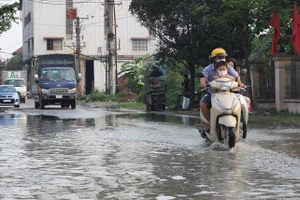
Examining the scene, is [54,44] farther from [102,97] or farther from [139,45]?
[102,97]

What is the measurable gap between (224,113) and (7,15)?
1090 inches

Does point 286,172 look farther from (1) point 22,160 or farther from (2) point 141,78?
(2) point 141,78

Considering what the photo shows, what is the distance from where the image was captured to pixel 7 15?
38750 mm

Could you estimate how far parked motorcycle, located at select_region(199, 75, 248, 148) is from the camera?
12.9m

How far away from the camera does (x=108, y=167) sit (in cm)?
1053

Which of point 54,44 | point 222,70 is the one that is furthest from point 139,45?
point 222,70

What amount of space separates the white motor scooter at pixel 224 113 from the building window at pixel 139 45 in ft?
241

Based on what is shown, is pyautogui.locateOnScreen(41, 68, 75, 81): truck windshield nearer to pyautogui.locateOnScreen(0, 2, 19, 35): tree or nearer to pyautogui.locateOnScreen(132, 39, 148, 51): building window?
pyautogui.locateOnScreen(0, 2, 19, 35): tree

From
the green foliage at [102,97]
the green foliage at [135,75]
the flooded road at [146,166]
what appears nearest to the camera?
the flooded road at [146,166]

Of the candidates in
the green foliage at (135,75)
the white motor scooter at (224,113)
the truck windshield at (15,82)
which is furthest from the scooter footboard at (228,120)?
the truck windshield at (15,82)

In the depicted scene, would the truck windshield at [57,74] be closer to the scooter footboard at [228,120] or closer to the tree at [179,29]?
the tree at [179,29]

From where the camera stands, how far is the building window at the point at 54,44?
85438 millimetres

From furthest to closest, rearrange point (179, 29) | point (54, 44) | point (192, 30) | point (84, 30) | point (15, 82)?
point (54, 44), point (84, 30), point (15, 82), point (179, 29), point (192, 30)

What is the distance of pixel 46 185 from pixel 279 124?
44.9ft
